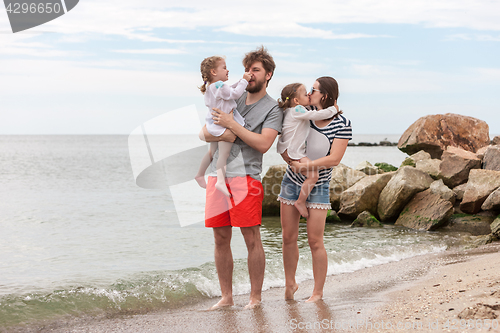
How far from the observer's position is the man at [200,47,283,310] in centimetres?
380

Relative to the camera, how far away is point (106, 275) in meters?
6.35

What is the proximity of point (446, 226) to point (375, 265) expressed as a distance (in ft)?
10.8

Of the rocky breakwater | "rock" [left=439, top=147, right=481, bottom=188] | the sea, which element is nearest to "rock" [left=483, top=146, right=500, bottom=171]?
the rocky breakwater

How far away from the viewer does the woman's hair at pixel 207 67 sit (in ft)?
12.8

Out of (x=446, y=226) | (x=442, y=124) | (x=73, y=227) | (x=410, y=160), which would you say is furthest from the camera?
(x=442, y=124)

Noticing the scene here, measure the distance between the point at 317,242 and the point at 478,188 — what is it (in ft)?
20.4

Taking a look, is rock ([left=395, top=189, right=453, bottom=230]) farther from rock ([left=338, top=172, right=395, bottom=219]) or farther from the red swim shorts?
the red swim shorts

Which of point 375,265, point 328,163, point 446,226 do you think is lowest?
point 446,226

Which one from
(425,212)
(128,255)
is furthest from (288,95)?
(425,212)

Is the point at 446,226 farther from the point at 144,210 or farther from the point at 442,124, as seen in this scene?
the point at 144,210

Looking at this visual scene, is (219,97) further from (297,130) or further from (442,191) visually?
(442,191)

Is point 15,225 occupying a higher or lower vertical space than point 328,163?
lower

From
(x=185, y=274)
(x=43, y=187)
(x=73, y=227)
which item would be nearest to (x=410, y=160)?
(x=185, y=274)

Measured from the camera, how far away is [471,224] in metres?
8.67
